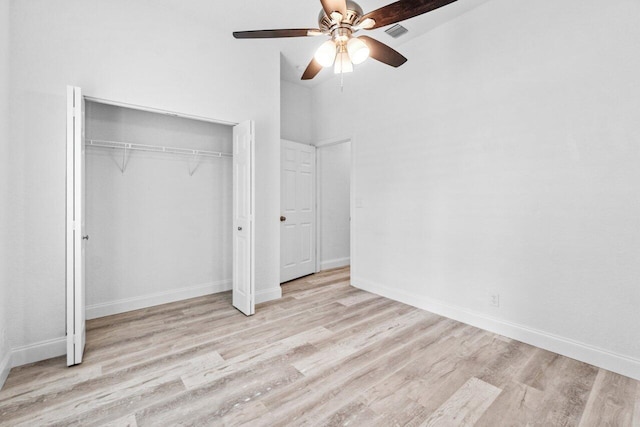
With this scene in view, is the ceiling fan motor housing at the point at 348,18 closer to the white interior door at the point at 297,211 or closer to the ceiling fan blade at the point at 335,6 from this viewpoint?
the ceiling fan blade at the point at 335,6

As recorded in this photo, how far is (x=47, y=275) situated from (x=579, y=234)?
13.8ft

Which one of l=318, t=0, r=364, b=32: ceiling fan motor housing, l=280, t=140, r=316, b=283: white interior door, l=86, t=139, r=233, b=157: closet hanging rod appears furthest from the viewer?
l=280, t=140, r=316, b=283: white interior door

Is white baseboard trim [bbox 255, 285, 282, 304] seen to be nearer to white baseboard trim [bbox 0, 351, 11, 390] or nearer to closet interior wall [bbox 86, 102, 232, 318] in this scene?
closet interior wall [bbox 86, 102, 232, 318]

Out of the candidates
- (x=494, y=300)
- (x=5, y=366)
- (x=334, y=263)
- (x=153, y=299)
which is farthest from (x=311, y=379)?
(x=334, y=263)

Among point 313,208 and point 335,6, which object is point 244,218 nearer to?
point 313,208

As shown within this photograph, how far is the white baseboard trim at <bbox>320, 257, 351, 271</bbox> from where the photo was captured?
498 cm

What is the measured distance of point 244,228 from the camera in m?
3.13

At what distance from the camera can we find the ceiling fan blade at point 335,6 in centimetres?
167

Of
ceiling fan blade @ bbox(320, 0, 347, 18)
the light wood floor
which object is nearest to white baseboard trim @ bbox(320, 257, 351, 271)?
the light wood floor

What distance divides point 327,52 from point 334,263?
3732mm

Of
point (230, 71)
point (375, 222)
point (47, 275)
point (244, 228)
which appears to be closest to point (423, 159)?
point (375, 222)

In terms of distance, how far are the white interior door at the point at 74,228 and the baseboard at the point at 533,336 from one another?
3.07 meters

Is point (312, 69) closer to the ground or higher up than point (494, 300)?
higher up

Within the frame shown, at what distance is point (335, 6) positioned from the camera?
170 centimetres
